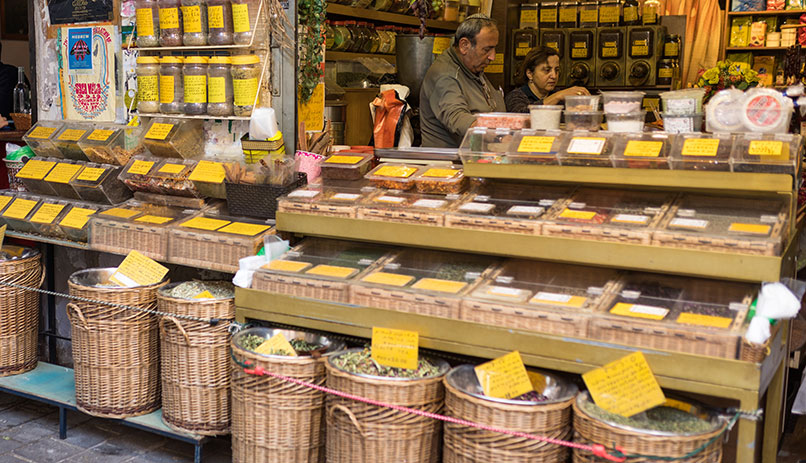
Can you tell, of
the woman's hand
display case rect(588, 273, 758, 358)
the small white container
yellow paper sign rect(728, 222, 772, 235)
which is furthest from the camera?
the woman's hand

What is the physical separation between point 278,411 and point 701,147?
5.28ft

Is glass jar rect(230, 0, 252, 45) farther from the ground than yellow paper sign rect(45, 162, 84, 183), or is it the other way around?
glass jar rect(230, 0, 252, 45)

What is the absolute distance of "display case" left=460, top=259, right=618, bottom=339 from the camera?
238 cm

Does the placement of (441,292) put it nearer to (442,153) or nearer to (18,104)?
(442,153)

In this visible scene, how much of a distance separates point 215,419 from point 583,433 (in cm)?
154

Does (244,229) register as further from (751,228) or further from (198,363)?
(751,228)

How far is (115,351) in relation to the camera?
10.6 feet

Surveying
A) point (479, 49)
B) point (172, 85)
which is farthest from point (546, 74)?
point (172, 85)

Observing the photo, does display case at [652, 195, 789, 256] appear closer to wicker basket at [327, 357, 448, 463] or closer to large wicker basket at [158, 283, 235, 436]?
wicker basket at [327, 357, 448, 463]

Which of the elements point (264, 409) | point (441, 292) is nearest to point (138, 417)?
point (264, 409)

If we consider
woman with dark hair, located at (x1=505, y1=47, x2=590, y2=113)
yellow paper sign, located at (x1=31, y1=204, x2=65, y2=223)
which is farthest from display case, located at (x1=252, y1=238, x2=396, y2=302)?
woman with dark hair, located at (x1=505, y1=47, x2=590, y2=113)

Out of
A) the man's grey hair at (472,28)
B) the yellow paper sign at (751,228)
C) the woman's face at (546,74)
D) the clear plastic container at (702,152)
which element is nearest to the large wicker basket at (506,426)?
the yellow paper sign at (751,228)

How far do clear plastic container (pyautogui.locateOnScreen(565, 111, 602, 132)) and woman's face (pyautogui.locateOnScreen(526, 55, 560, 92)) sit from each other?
2.23 meters

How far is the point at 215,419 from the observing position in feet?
10.2
